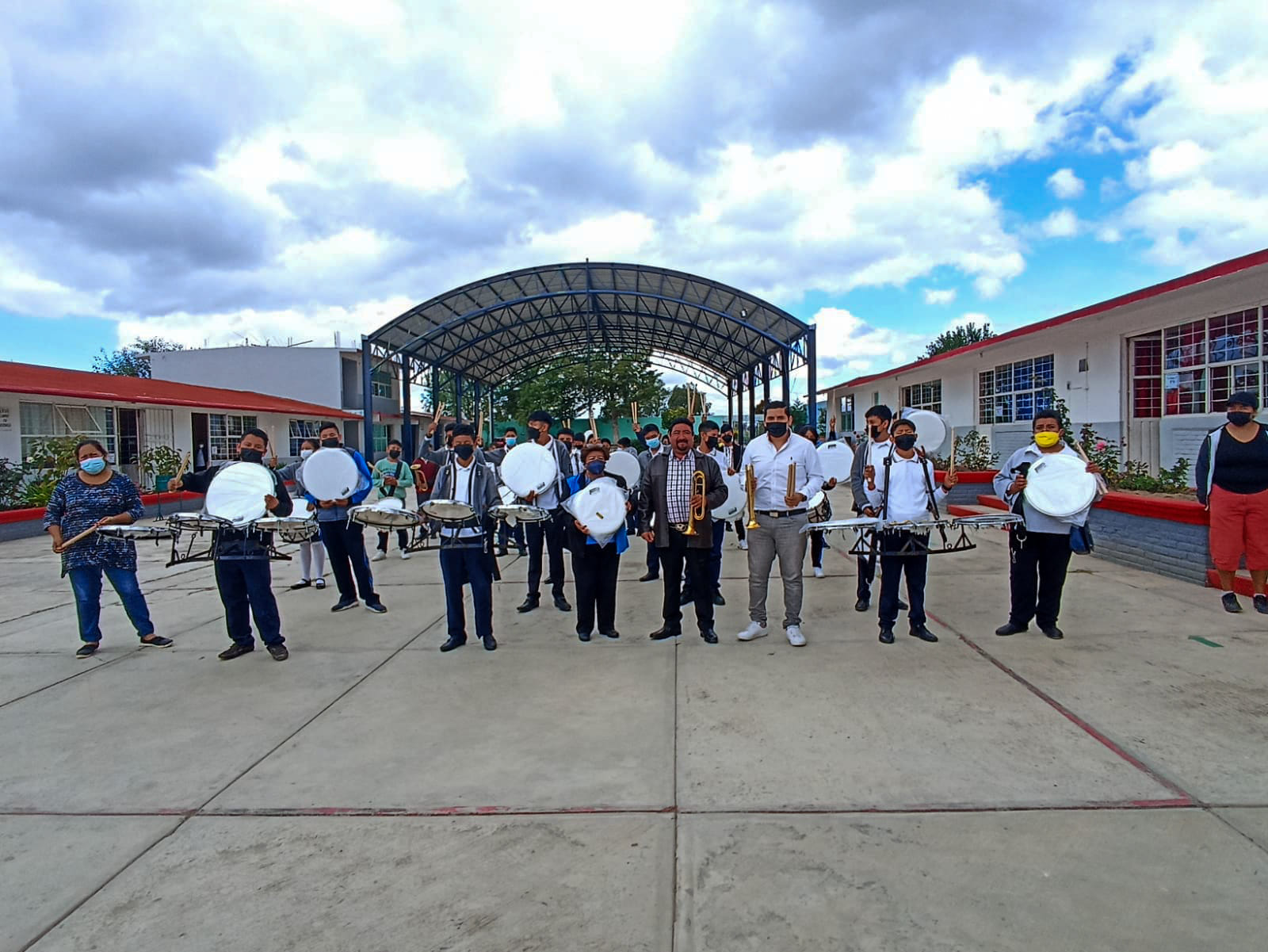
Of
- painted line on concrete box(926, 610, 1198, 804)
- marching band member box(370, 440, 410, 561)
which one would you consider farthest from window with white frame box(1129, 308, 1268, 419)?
marching band member box(370, 440, 410, 561)

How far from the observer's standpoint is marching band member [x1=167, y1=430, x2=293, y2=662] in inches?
211

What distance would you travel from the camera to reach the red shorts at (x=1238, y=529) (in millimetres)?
5828

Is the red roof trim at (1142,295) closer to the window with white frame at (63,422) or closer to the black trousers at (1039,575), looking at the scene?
the black trousers at (1039,575)

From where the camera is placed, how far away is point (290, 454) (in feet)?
85.1

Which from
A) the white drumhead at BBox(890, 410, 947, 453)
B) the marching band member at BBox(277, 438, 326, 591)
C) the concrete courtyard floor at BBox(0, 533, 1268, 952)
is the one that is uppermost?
the white drumhead at BBox(890, 410, 947, 453)

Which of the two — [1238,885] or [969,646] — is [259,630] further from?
[1238,885]

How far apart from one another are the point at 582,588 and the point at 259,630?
2416 millimetres

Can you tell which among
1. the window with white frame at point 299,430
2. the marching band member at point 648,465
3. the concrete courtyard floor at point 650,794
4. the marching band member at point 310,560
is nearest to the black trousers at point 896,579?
the concrete courtyard floor at point 650,794

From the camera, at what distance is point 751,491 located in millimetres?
5480

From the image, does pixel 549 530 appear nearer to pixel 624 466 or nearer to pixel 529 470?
pixel 624 466

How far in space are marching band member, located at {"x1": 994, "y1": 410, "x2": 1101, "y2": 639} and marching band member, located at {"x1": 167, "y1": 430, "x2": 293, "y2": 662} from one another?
18.1 feet

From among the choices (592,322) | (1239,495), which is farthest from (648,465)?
(592,322)

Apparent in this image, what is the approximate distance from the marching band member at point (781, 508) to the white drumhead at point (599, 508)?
40.3 inches

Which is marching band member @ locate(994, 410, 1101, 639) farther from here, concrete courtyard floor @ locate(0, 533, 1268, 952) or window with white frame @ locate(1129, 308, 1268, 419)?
window with white frame @ locate(1129, 308, 1268, 419)
